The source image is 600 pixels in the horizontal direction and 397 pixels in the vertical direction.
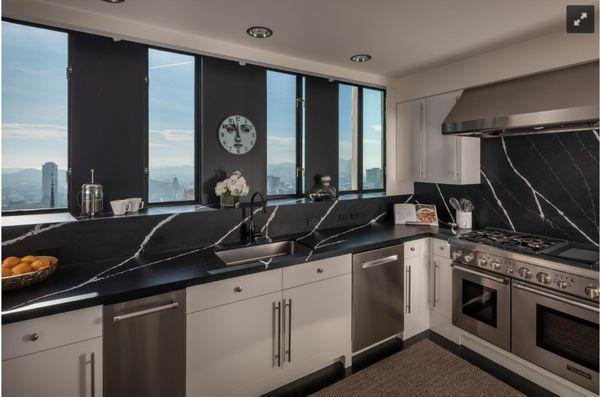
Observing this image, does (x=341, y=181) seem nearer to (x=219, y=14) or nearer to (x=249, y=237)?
(x=249, y=237)

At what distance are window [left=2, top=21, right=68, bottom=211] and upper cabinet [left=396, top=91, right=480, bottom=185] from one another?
2855 mm

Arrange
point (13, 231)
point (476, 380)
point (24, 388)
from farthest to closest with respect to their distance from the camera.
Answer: point (476, 380) < point (13, 231) < point (24, 388)

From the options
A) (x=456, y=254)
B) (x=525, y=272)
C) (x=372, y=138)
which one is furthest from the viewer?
(x=372, y=138)

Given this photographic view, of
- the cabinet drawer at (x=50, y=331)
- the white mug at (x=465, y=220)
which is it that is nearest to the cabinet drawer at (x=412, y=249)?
the white mug at (x=465, y=220)

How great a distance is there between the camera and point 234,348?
2.01 metres

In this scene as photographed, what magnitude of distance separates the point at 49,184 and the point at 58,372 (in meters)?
1.18

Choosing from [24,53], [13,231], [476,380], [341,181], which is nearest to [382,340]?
[476,380]

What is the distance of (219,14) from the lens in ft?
6.89

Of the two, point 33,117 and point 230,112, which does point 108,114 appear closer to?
point 33,117

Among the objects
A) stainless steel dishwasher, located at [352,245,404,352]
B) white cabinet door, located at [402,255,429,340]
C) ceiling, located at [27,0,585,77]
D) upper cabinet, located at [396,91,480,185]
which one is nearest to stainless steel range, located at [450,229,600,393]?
white cabinet door, located at [402,255,429,340]

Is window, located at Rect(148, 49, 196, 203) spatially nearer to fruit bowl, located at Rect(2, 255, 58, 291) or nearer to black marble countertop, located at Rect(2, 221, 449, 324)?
black marble countertop, located at Rect(2, 221, 449, 324)

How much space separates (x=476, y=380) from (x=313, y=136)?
7.53 feet

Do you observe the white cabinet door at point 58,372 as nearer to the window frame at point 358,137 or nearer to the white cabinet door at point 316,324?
the white cabinet door at point 316,324

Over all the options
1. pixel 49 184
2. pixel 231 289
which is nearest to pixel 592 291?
pixel 231 289
